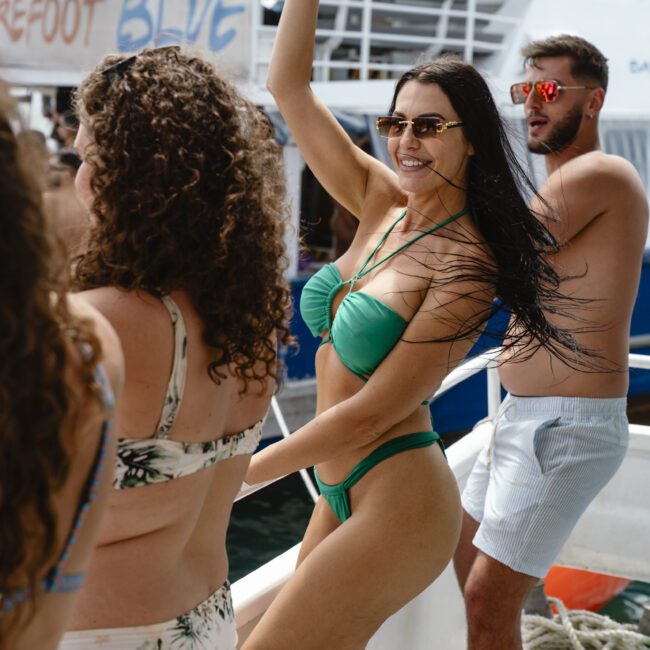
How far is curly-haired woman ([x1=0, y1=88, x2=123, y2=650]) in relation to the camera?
0.84 metres

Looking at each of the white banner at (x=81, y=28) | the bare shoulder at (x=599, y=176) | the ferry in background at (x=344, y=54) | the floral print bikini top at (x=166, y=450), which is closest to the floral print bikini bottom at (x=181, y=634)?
the floral print bikini top at (x=166, y=450)

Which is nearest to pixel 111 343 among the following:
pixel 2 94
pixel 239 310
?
pixel 2 94

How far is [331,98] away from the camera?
10453mm

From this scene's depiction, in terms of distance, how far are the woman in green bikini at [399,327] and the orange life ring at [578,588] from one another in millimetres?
2239

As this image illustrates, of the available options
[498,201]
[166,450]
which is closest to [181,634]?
[166,450]

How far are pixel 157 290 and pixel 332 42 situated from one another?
1004cm

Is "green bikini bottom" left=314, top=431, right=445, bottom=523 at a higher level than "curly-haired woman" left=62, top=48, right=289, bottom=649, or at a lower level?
lower

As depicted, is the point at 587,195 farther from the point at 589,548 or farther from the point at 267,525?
the point at 267,525

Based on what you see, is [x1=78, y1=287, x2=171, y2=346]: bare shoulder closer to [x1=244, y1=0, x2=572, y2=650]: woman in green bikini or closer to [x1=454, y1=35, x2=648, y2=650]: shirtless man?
[x1=244, y1=0, x2=572, y2=650]: woman in green bikini

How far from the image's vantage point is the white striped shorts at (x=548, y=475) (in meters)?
2.57

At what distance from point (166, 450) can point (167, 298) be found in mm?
217

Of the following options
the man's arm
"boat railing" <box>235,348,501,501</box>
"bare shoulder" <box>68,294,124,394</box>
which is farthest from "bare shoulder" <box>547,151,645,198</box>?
"bare shoulder" <box>68,294,124,394</box>

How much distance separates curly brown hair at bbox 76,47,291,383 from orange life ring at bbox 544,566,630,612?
3.23 metres

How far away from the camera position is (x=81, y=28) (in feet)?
34.8
